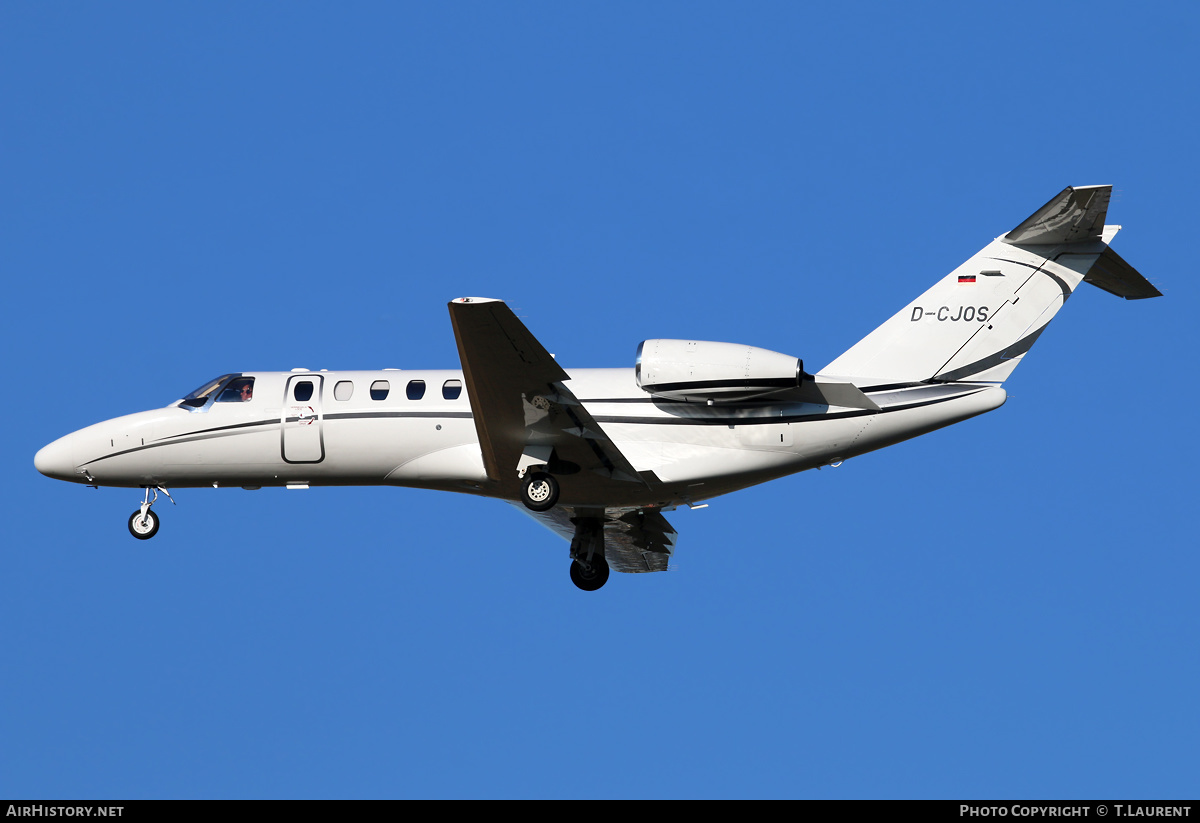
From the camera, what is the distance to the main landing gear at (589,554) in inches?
839

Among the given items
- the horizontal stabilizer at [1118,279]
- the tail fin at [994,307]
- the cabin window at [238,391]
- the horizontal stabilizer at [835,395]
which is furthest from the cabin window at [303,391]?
the horizontal stabilizer at [1118,279]

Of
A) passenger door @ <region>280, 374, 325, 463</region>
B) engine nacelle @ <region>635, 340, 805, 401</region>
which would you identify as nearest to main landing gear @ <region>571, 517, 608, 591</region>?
engine nacelle @ <region>635, 340, 805, 401</region>

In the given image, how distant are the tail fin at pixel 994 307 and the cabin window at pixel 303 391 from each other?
8102 millimetres

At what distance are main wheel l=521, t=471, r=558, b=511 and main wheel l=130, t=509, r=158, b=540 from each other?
686 centimetres

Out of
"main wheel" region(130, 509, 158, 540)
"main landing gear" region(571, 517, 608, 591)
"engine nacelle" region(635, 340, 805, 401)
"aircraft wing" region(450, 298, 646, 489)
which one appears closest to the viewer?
"aircraft wing" region(450, 298, 646, 489)

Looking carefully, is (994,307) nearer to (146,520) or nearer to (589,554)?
(589,554)

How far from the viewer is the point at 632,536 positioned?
22.1m

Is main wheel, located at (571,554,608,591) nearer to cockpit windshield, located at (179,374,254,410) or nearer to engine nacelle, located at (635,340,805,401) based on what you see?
engine nacelle, located at (635,340,805,401)

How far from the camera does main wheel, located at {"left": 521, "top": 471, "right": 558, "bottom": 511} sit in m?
18.5

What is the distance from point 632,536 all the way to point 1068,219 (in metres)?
8.87

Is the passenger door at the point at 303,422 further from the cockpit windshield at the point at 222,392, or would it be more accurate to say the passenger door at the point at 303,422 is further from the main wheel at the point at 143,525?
the main wheel at the point at 143,525
